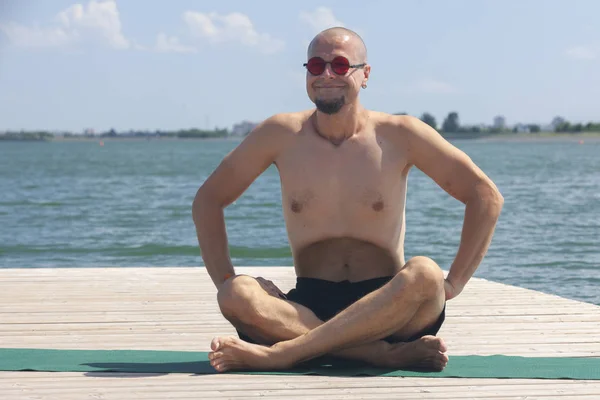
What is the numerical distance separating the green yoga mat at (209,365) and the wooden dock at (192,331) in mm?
89

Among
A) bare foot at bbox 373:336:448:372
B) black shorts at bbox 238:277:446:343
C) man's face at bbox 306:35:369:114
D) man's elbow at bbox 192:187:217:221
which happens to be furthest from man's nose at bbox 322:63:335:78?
bare foot at bbox 373:336:448:372

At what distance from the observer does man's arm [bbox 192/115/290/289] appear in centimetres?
438

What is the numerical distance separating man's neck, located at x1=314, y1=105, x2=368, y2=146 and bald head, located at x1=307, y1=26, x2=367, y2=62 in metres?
0.21

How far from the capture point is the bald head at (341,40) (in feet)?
13.8

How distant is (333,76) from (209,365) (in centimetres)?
127

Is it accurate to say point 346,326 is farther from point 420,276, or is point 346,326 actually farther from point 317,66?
point 317,66

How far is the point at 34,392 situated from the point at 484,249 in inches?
72.5

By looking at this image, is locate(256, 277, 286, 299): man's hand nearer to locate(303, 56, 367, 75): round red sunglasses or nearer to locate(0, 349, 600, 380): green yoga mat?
locate(0, 349, 600, 380): green yoga mat

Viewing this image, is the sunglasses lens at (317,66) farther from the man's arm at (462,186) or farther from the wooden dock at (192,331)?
the wooden dock at (192,331)

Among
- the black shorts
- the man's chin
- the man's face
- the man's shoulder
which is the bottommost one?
the black shorts

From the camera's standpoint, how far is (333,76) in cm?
416

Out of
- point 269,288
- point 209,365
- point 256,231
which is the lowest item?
point 256,231

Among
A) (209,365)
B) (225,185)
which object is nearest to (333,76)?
(225,185)

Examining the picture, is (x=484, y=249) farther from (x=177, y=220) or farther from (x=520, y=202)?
(x=520, y=202)
